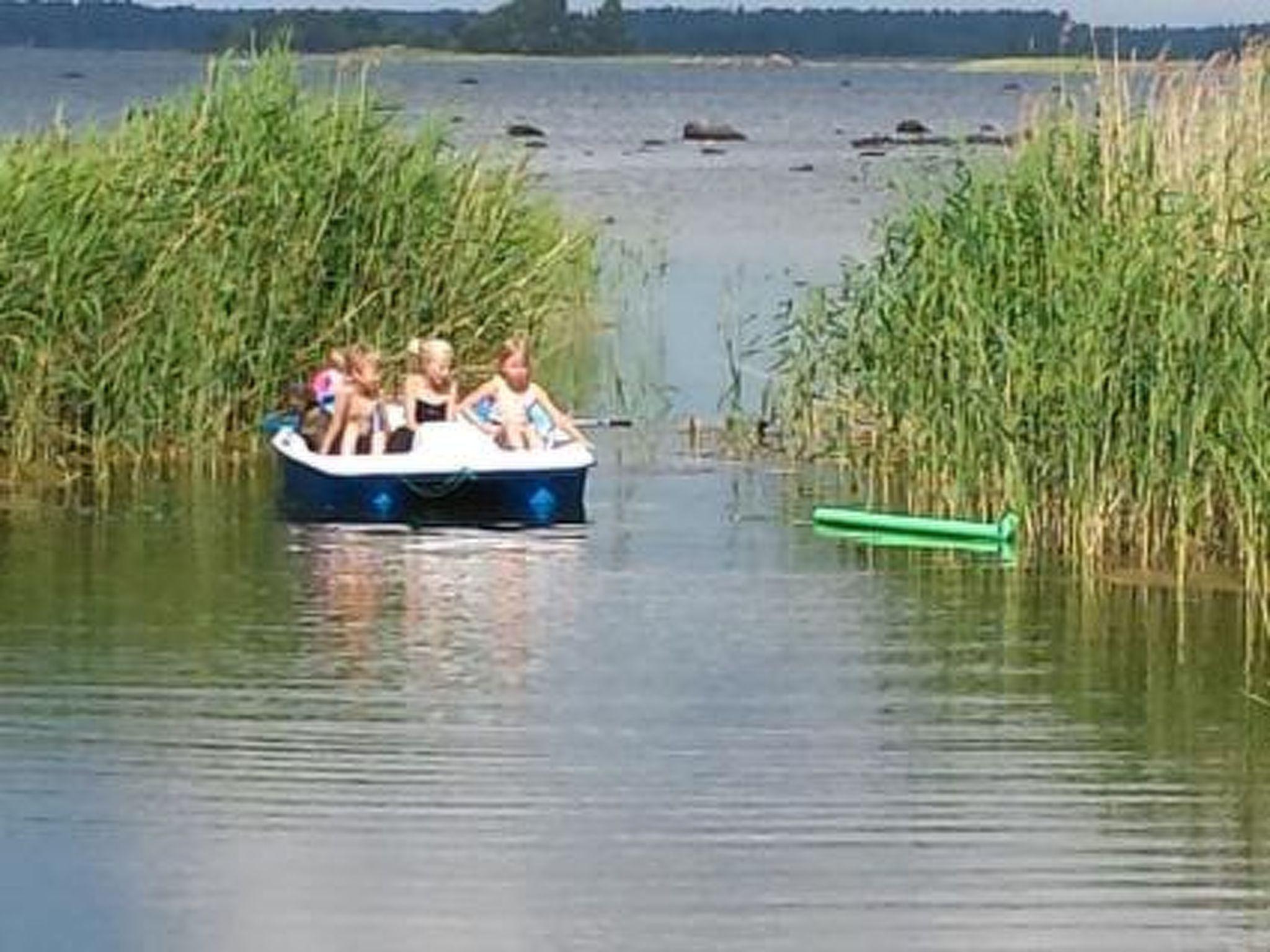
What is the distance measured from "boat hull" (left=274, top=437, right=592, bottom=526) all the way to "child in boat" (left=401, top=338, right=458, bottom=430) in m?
0.39

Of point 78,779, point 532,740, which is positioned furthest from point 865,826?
point 78,779

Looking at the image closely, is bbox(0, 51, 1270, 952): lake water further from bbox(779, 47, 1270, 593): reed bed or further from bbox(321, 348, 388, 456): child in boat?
bbox(321, 348, 388, 456): child in boat

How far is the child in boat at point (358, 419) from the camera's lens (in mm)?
18562

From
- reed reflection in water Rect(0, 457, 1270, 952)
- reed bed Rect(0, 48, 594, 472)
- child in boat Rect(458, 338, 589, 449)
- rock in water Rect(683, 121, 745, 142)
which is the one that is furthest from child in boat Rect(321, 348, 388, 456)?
rock in water Rect(683, 121, 745, 142)

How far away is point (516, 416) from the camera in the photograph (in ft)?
61.0

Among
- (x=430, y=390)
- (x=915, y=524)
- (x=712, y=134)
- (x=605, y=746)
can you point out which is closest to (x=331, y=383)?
(x=430, y=390)

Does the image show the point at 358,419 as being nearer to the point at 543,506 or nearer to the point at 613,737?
the point at 543,506

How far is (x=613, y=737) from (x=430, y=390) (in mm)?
6185

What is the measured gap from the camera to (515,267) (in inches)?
855

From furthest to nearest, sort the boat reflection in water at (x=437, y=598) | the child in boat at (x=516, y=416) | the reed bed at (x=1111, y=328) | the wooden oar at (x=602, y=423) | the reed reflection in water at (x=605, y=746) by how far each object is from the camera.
→ the wooden oar at (x=602, y=423), the child in boat at (x=516, y=416), the reed bed at (x=1111, y=328), the boat reflection in water at (x=437, y=598), the reed reflection in water at (x=605, y=746)

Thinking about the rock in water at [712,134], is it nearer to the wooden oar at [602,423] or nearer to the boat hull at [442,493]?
the wooden oar at [602,423]

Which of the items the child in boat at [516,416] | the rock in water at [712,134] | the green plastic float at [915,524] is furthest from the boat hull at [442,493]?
the rock in water at [712,134]

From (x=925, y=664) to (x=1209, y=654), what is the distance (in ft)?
3.74

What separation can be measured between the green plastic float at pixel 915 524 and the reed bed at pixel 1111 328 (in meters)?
0.14
